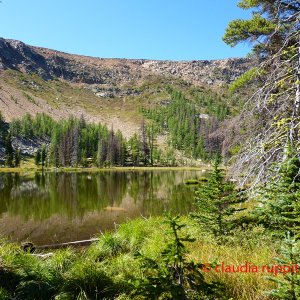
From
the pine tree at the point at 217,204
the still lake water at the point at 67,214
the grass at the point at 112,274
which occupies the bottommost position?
the still lake water at the point at 67,214

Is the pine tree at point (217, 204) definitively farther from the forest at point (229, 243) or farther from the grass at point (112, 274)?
the grass at point (112, 274)

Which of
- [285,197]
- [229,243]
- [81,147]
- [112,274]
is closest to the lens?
[285,197]

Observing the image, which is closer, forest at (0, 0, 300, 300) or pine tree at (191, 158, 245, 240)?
forest at (0, 0, 300, 300)

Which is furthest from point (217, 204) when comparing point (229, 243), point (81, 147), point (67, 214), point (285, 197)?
point (81, 147)

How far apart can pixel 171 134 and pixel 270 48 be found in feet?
574

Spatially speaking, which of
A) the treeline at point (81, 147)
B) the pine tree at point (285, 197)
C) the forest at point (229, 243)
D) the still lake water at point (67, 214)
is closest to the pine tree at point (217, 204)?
the forest at point (229, 243)

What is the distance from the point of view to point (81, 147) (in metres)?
146

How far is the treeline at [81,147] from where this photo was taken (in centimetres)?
12986

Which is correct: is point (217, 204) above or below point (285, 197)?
below

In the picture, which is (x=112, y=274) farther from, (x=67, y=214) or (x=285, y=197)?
(x=67, y=214)

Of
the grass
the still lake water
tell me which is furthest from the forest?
the still lake water

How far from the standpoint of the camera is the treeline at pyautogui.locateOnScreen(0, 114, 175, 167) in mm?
129863

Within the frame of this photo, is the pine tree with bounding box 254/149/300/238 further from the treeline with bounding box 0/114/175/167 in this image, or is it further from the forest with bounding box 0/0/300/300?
the treeline with bounding box 0/114/175/167

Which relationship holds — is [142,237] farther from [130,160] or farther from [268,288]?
[130,160]
